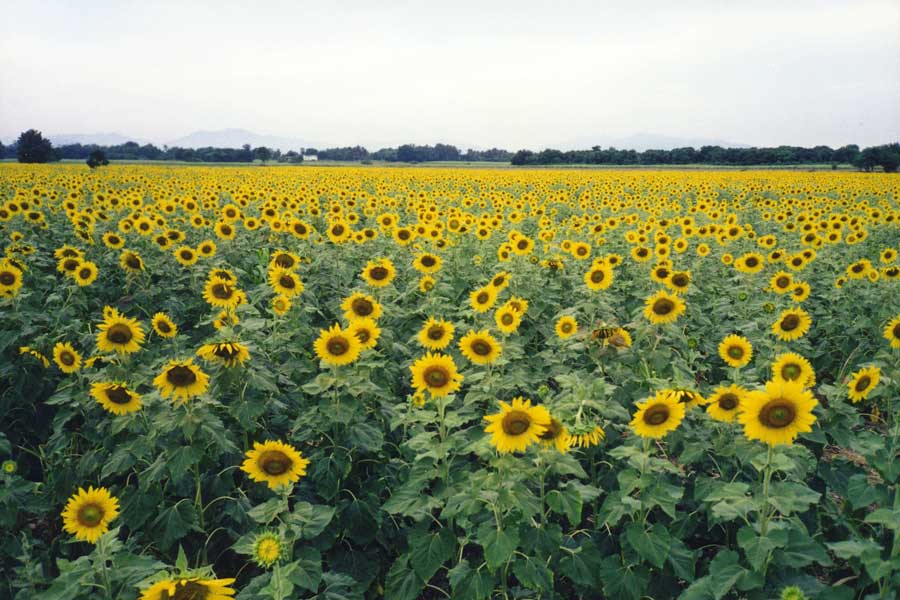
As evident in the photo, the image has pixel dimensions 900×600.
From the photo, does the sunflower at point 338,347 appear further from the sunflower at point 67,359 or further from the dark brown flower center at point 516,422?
the sunflower at point 67,359

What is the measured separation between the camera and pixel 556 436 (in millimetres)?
2859

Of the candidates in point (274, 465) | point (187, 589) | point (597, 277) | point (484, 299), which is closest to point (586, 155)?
point (597, 277)

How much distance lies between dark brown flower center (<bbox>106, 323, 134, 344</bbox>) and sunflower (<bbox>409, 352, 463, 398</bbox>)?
2105 millimetres

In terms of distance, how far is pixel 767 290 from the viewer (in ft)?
24.6

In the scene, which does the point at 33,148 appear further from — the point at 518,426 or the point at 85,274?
the point at 518,426

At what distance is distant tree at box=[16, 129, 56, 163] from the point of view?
52.7 meters

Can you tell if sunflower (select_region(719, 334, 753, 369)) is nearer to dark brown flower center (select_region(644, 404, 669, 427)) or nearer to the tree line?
dark brown flower center (select_region(644, 404, 669, 427))

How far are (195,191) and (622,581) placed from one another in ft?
54.2

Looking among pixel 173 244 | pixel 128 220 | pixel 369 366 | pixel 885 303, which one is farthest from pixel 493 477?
pixel 128 220

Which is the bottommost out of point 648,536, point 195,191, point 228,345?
point 648,536

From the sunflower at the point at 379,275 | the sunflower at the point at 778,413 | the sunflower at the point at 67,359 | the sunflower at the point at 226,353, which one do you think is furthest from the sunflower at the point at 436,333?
the sunflower at the point at 67,359

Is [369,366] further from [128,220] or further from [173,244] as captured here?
[128,220]

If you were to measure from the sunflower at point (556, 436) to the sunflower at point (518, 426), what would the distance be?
8cm

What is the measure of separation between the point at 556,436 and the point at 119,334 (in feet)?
10.1
